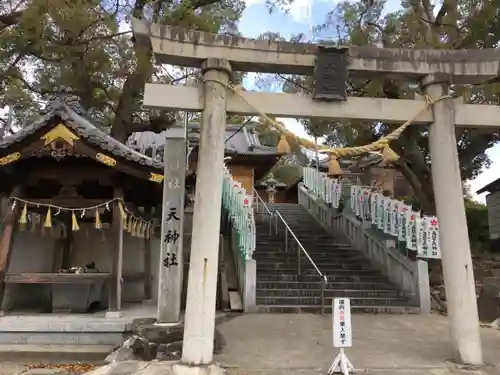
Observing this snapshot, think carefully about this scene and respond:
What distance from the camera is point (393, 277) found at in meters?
11.6

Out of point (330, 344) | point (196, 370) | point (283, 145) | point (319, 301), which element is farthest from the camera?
point (319, 301)

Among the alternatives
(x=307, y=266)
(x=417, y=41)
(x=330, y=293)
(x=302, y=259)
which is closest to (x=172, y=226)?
(x=330, y=293)

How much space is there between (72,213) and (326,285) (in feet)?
21.2

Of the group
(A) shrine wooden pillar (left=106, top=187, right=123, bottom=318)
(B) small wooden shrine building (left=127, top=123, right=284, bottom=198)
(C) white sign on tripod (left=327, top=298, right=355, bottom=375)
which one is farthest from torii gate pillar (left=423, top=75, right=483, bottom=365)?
(B) small wooden shrine building (left=127, top=123, right=284, bottom=198)

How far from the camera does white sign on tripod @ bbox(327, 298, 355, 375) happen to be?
5586 mm

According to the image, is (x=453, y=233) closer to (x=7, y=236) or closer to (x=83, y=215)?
(x=83, y=215)

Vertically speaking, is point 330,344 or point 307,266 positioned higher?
point 307,266

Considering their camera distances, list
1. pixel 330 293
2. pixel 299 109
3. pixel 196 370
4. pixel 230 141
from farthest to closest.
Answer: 1. pixel 230 141
2. pixel 330 293
3. pixel 299 109
4. pixel 196 370

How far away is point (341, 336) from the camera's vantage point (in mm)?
5727

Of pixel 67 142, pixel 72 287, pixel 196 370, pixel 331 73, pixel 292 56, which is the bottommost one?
pixel 196 370

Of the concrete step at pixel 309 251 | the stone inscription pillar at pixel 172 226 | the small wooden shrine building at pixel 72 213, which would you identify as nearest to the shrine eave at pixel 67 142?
the small wooden shrine building at pixel 72 213

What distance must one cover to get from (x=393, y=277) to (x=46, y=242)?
31.7 feet

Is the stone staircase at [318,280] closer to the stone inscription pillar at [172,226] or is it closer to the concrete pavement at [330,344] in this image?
the concrete pavement at [330,344]

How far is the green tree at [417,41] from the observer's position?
42.3ft
